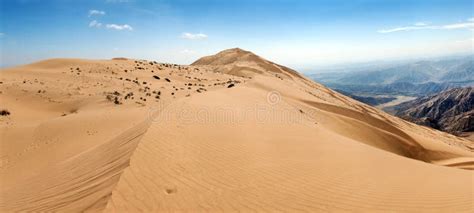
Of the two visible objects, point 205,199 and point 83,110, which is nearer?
point 205,199

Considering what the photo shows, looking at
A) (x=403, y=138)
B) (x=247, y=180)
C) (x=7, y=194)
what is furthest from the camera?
(x=403, y=138)

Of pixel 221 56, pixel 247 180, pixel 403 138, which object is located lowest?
pixel 403 138

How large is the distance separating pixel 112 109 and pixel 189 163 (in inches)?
450

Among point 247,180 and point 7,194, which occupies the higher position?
point 247,180

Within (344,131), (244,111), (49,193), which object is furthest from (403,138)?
(49,193)

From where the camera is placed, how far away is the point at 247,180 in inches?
274

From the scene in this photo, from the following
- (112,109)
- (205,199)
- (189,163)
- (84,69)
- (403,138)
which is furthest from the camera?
(84,69)

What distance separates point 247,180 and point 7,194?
6.09 metres

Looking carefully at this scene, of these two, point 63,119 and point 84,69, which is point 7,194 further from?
point 84,69

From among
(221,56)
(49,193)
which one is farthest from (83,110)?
(221,56)

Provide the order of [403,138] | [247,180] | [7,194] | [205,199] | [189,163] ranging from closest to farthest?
[205,199], [247,180], [189,163], [7,194], [403,138]

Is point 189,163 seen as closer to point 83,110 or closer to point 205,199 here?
point 205,199

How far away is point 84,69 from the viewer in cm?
3145

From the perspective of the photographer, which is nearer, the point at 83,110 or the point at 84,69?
the point at 83,110
